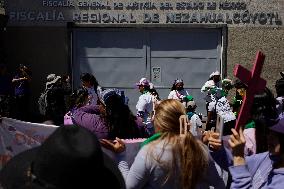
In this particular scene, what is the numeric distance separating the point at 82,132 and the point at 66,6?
1537 centimetres

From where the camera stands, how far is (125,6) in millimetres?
16859

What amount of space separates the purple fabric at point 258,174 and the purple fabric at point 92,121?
1.62m

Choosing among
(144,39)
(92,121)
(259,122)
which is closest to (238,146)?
(259,122)

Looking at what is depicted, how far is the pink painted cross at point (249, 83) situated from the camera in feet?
10.5

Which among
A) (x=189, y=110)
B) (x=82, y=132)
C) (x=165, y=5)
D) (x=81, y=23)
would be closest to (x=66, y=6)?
(x=81, y=23)

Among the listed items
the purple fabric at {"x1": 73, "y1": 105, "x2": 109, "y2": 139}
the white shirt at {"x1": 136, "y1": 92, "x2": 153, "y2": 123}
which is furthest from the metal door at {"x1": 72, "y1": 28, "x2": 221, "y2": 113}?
the purple fabric at {"x1": 73, "y1": 105, "x2": 109, "y2": 139}

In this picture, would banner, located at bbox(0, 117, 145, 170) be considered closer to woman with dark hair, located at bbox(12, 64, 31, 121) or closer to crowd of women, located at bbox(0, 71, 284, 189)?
crowd of women, located at bbox(0, 71, 284, 189)

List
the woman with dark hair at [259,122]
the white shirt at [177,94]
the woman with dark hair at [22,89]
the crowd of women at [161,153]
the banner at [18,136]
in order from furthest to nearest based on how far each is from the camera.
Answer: the woman with dark hair at [22,89], the white shirt at [177,94], the banner at [18,136], the woman with dark hair at [259,122], the crowd of women at [161,153]

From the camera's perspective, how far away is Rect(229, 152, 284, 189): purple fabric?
3.13 meters

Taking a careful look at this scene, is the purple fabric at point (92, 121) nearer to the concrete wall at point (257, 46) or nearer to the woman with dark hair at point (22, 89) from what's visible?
the woman with dark hair at point (22, 89)

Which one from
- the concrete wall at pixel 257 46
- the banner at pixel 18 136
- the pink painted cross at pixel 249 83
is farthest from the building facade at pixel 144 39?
the pink painted cross at pixel 249 83

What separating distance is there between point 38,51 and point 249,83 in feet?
47.1

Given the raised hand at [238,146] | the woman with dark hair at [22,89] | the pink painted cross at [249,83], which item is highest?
the pink painted cross at [249,83]

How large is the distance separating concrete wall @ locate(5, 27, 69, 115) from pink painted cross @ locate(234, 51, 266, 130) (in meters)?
13.9
